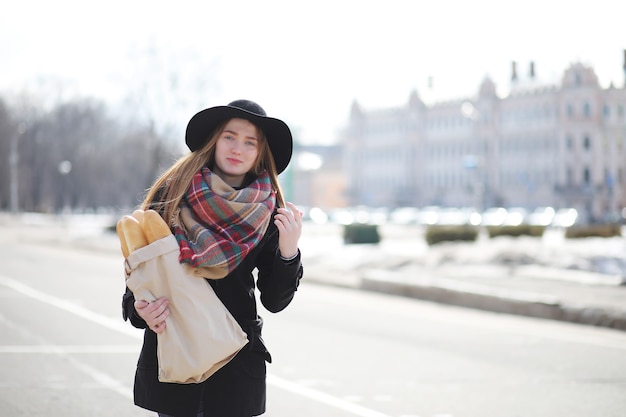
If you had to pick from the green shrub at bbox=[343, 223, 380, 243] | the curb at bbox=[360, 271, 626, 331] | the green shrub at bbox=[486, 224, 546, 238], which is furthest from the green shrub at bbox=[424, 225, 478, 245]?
the curb at bbox=[360, 271, 626, 331]

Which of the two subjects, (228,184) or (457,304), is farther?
(457,304)

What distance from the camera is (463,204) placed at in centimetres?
11950

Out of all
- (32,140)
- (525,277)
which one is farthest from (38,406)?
(32,140)

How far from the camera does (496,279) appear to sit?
20.9 m

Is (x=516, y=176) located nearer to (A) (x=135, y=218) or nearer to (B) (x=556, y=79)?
(B) (x=556, y=79)

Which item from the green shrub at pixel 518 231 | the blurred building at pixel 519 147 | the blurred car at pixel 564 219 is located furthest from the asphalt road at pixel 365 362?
the blurred building at pixel 519 147

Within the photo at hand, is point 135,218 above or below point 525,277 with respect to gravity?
above

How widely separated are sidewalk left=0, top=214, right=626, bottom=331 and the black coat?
11658mm

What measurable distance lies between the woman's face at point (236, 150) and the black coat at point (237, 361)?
23 cm

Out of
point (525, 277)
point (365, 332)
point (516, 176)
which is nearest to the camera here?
point (365, 332)

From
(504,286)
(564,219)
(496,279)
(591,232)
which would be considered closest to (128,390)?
(504,286)

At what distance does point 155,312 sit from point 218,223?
14.5 inches

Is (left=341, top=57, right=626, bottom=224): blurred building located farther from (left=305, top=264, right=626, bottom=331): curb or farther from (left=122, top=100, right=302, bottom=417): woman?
(left=122, top=100, right=302, bottom=417): woman

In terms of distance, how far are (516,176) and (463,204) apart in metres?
8.74
